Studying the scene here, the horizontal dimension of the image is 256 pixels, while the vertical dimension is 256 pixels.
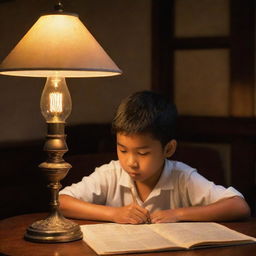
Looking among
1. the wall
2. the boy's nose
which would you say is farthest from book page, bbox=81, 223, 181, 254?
the wall

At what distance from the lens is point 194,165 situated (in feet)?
9.34

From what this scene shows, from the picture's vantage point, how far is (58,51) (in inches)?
67.4

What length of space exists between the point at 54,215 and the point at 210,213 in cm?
53

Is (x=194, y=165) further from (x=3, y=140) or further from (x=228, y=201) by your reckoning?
(x=3, y=140)

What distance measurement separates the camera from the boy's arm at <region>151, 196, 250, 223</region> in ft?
6.50

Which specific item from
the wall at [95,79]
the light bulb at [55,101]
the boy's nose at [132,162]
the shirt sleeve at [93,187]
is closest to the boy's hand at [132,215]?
the boy's nose at [132,162]

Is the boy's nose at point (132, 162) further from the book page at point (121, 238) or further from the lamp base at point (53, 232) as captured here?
the lamp base at point (53, 232)

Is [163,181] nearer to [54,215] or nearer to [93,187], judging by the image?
[93,187]

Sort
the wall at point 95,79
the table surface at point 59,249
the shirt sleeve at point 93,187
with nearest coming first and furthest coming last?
the table surface at point 59,249 → the shirt sleeve at point 93,187 → the wall at point 95,79

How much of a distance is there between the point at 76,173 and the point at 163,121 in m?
0.68

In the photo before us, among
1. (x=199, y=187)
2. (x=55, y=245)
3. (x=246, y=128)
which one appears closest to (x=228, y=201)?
(x=199, y=187)

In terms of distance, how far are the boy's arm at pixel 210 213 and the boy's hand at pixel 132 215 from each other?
36mm

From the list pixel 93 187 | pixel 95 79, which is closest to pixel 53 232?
pixel 93 187

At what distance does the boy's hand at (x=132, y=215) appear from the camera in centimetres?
194
